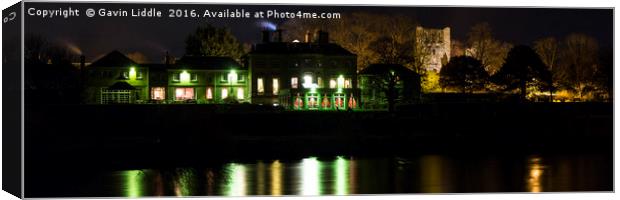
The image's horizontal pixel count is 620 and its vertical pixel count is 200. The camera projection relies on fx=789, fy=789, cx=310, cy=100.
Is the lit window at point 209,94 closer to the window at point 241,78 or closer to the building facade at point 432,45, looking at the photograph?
the window at point 241,78

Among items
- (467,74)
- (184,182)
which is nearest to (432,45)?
(467,74)

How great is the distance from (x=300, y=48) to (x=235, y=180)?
63.8ft

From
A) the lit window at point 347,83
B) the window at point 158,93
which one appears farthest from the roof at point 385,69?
the window at point 158,93

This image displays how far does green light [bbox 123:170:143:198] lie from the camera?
14445 mm

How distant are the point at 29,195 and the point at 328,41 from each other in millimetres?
22504

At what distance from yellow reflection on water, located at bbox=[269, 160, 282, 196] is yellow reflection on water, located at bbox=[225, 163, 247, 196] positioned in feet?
1.91

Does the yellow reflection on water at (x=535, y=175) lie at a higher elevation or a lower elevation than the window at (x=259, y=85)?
lower

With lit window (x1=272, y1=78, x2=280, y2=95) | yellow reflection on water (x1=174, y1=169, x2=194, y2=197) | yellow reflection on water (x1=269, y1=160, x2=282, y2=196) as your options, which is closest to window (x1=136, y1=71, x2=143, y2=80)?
lit window (x1=272, y1=78, x2=280, y2=95)

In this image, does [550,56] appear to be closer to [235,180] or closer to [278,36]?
[278,36]

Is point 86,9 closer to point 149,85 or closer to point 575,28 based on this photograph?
point 575,28

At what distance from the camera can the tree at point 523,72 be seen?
1294 inches

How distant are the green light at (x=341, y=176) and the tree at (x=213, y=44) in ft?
81.5

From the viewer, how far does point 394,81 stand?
31.6 metres

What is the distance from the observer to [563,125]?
1063 inches
